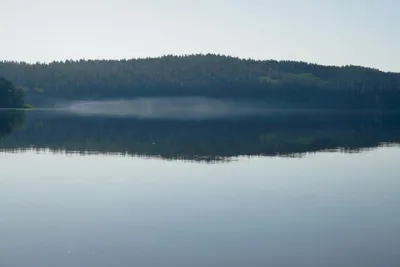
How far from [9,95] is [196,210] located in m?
167

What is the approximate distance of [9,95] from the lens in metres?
177

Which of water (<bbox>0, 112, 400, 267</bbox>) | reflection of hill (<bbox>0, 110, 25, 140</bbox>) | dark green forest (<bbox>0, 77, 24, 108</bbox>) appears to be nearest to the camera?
water (<bbox>0, 112, 400, 267</bbox>)

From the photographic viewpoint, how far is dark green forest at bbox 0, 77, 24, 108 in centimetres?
17288

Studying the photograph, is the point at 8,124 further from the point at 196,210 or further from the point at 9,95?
the point at 9,95

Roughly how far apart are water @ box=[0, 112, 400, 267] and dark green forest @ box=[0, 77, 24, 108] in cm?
13723

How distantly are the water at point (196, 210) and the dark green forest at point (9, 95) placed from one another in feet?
450

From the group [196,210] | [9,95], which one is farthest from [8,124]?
[9,95]

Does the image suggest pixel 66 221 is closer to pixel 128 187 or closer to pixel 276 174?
pixel 128 187

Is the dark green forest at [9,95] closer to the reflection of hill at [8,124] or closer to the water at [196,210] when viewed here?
the reflection of hill at [8,124]

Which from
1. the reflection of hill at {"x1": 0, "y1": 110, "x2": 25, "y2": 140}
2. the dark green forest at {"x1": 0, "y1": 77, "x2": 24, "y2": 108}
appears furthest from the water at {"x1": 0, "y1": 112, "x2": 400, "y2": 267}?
the dark green forest at {"x1": 0, "y1": 77, "x2": 24, "y2": 108}

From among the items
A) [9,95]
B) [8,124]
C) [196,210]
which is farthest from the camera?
[9,95]

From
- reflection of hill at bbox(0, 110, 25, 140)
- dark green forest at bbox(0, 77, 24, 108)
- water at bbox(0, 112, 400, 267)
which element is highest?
dark green forest at bbox(0, 77, 24, 108)

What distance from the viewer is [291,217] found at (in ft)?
73.6

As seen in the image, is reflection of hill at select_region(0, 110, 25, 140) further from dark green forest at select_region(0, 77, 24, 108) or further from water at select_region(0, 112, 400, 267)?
dark green forest at select_region(0, 77, 24, 108)
